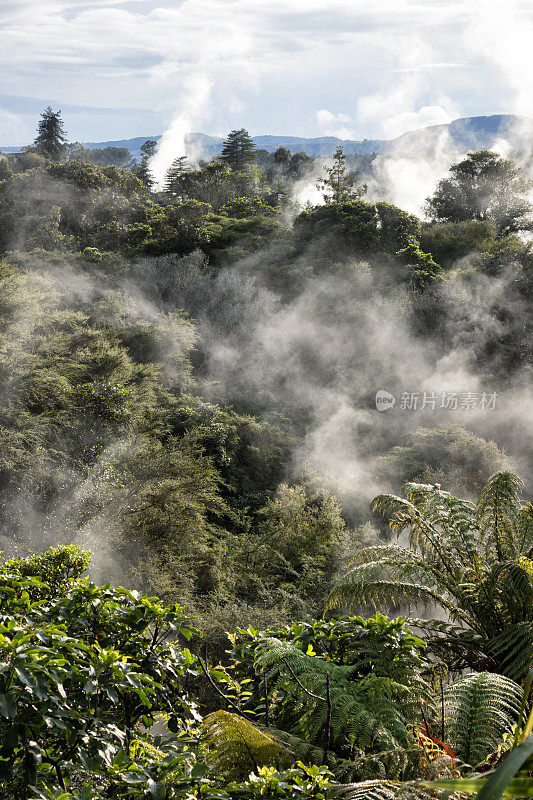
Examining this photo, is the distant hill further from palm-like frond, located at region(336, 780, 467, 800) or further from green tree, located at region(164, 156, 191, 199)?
palm-like frond, located at region(336, 780, 467, 800)

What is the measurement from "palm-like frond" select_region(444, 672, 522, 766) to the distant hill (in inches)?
1890

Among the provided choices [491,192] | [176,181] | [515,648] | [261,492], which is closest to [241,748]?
[515,648]

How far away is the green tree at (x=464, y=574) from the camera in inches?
143

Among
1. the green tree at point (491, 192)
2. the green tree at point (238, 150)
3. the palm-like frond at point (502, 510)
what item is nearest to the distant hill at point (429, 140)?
the green tree at point (238, 150)

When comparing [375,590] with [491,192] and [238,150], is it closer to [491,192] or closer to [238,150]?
[491,192]

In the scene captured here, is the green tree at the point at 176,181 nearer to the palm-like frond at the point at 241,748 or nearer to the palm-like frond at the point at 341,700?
→ the palm-like frond at the point at 341,700

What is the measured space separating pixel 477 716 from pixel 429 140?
94.5 m

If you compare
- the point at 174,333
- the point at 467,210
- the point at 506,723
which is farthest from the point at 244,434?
the point at 467,210

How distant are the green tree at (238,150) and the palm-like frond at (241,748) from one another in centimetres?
3446

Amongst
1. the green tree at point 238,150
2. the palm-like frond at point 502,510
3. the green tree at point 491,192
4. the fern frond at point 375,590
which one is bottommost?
the fern frond at point 375,590

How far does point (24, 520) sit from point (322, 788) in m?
6.80

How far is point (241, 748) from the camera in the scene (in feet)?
5.51

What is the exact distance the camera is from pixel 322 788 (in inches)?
54.6

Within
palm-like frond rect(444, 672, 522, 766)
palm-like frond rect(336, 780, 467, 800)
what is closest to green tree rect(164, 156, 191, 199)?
palm-like frond rect(444, 672, 522, 766)
